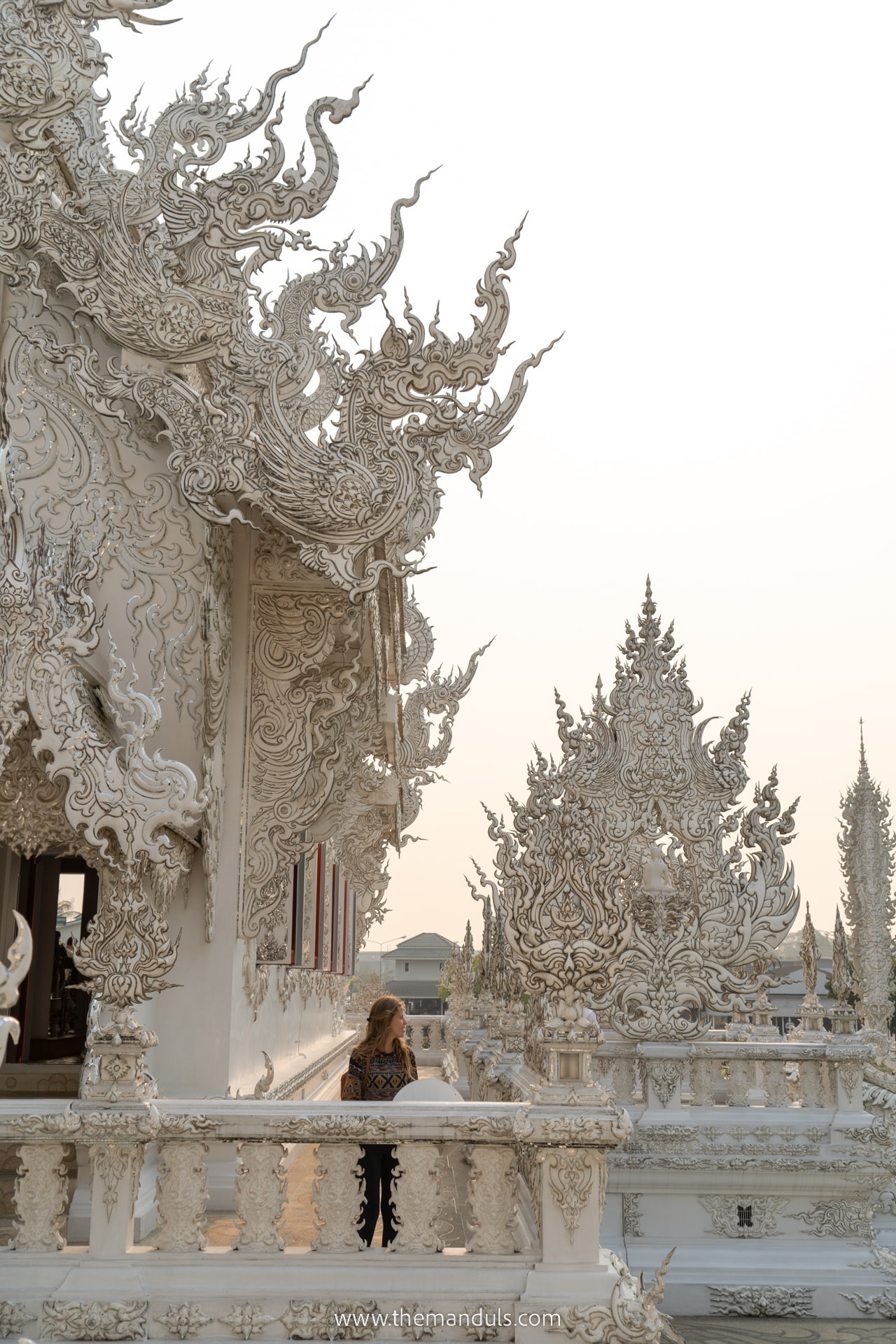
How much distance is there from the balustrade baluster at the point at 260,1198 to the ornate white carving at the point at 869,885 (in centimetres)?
2345

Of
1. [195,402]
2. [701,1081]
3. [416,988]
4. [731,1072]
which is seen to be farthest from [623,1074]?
[416,988]

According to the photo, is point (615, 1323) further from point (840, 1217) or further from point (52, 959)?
point (52, 959)

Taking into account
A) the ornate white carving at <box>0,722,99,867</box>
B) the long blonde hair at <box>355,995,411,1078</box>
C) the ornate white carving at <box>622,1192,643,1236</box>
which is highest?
the ornate white carving at <box>0,722,99,867</box>

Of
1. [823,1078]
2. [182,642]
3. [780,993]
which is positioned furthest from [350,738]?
[780,993]

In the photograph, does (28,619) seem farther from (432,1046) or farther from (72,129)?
(432,1046)

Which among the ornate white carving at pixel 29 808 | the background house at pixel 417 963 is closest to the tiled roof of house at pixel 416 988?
the background house at pixel 417 963

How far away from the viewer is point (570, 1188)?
4410 millimetres

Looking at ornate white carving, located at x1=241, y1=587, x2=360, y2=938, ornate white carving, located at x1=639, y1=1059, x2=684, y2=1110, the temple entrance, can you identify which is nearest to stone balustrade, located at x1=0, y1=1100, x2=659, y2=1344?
ornate white carving, located at x1=241, y1=587, x2=360, y2=938

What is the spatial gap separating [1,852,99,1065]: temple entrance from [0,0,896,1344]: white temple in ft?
2.47

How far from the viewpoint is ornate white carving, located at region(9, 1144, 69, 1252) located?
A: 4.49 meters

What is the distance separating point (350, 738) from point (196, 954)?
1.39m

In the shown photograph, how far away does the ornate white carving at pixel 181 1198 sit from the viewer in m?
4.51

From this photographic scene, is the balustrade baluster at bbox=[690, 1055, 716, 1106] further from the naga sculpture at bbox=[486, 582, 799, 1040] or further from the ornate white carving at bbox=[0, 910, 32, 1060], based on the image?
the ornate white carving at bbox=[0, 910, 32, 1060]

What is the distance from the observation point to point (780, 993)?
1594 inches
